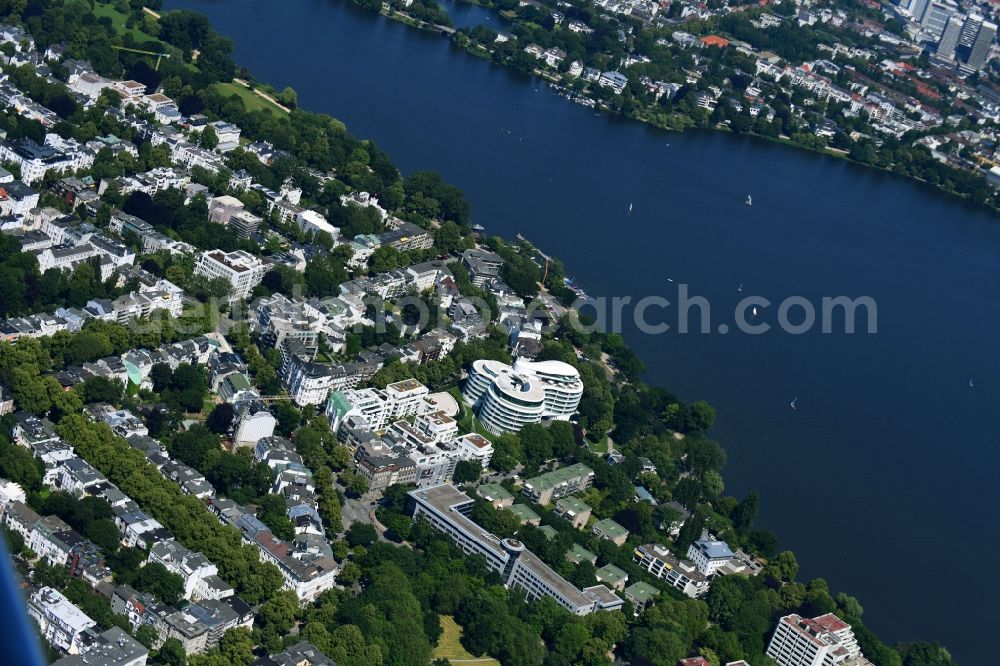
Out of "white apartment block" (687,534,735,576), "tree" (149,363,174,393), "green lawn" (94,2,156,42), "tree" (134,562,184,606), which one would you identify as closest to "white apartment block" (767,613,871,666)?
"white apartment block" (687,534,735,576)

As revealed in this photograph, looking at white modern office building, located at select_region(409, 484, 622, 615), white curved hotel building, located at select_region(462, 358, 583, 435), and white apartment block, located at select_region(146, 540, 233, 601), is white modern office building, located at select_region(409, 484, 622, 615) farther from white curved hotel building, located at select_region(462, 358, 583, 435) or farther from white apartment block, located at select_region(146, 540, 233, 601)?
white apartment block, located at select_region(146, 540, 233, 601)

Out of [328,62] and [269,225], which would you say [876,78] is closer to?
[328,62]

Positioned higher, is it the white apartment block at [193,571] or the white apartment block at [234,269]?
the white apartment block at [234,269]

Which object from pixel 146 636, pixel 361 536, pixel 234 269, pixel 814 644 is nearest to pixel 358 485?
pixel 361 536

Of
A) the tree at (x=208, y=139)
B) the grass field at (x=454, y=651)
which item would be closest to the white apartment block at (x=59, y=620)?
the grass field at (x=454, y=651)

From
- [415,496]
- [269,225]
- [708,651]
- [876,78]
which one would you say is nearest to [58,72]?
[269,225]

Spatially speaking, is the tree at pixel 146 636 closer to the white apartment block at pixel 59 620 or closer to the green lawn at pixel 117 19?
the white apartment block at pixel 59 620
